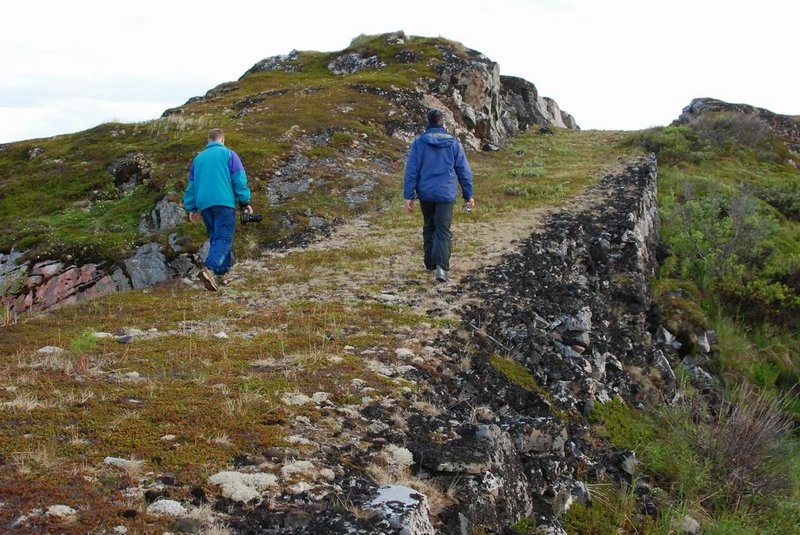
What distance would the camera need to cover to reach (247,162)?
70.1ft

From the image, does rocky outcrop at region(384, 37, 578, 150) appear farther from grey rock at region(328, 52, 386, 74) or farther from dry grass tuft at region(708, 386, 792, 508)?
dry grass tuft at region(708, 386, 792, 508)

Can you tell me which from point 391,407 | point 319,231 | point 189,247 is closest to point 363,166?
point 319,231

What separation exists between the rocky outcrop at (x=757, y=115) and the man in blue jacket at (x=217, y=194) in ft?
146

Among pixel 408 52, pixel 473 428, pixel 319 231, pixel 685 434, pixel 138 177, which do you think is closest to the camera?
pixel 473 428

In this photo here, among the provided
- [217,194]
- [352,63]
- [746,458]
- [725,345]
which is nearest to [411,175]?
[217,194]

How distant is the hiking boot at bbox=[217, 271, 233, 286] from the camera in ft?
37.2

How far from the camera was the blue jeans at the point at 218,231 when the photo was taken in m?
11.2

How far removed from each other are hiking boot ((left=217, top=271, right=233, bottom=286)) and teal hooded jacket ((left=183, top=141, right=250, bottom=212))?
1382 mm

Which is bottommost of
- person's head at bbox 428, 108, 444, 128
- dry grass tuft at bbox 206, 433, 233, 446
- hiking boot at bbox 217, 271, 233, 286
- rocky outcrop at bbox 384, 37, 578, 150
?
dry grass tuft at bbox 206, 433, 233, 446

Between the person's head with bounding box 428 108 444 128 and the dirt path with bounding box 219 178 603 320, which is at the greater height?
the person's head with bounding box 428 108 444 128

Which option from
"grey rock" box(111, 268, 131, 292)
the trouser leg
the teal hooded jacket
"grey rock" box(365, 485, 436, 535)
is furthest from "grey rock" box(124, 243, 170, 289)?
"grey rock" box(365, 485, 436, 535)

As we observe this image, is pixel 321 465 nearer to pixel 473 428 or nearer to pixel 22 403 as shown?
pixel 473 428

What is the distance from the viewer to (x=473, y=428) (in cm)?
567

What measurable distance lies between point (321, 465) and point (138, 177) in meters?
19.7
